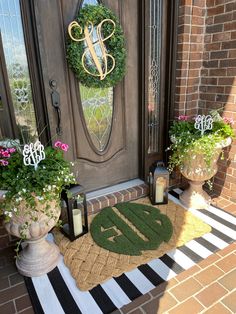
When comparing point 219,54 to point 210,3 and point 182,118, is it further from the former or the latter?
point 182,118

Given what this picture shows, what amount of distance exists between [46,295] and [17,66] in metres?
1.61

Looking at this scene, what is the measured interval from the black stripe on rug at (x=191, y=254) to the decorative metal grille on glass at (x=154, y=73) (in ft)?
3.65

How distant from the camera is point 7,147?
169 cm

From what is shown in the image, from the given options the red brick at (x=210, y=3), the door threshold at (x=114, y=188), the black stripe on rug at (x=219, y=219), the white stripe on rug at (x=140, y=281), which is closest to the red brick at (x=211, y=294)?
the white stripe on rug at (x=140, y=281)

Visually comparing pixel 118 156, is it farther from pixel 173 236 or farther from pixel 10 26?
pixel 10 26

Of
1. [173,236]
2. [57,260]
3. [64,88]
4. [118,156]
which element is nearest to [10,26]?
[64,88]

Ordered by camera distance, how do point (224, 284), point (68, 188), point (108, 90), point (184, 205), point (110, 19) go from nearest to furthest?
point (224, 284) → point (68, 188) → point (110, 19) → point (108, 90) → point (184, 205)

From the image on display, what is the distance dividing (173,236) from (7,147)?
1473 millimetres

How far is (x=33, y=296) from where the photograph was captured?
153cm

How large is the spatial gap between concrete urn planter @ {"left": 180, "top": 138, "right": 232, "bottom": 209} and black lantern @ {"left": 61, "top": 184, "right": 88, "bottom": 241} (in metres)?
1.03

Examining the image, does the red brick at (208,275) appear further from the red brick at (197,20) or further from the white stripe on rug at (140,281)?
the red brick at (197,20)

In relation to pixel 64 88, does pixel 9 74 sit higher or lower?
higher

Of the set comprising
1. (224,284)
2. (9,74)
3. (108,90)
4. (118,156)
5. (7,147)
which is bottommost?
(224,284)

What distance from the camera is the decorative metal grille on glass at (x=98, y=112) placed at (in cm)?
220
